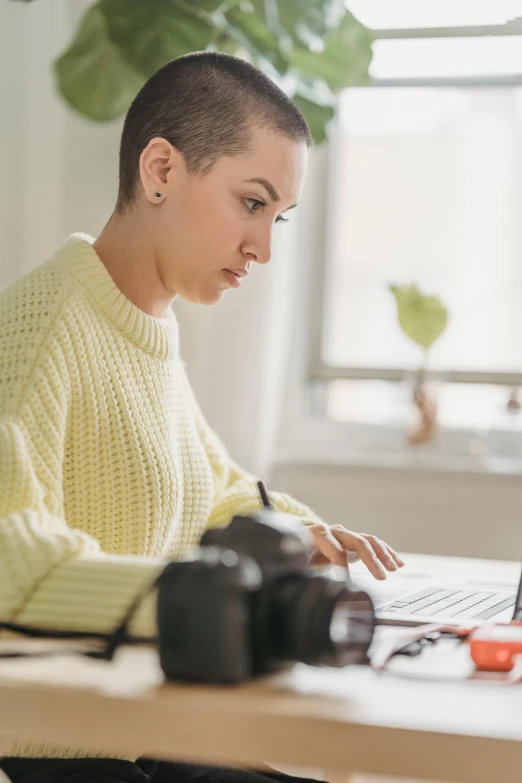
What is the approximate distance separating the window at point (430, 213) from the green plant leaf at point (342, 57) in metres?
0.42

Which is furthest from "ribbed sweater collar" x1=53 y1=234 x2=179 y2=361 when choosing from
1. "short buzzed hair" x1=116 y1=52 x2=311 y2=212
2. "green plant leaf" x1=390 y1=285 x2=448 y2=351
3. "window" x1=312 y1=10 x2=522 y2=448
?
"window" x1=312 y1=10 x2=522 y2=448

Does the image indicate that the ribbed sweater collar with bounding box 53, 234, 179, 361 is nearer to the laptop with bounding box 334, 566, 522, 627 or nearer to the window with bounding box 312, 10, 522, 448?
the laptop with bounding box 334, 566, 522, 627

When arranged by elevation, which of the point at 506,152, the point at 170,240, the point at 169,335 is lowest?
the point at 169,335

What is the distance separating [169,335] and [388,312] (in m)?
1.68

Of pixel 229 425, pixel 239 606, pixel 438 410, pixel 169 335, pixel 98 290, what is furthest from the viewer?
pixel 438 410

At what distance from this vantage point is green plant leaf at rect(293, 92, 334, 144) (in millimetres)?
2316

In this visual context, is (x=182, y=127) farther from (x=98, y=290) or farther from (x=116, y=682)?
(x=116, y=682)

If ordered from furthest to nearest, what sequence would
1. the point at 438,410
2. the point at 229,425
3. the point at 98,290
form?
the point at 438,410 < the point at 229,425 < the point at 98,290

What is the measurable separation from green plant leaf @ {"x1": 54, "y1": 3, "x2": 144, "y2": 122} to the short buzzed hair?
115 cm

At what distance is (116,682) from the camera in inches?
26.0

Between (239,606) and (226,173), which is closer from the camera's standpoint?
A: (239,606)

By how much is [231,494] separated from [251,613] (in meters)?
0.71

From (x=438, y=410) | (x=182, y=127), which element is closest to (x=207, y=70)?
(x=182, y=127)

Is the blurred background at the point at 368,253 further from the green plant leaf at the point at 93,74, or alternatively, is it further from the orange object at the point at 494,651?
the orange object at the point at 494,651
